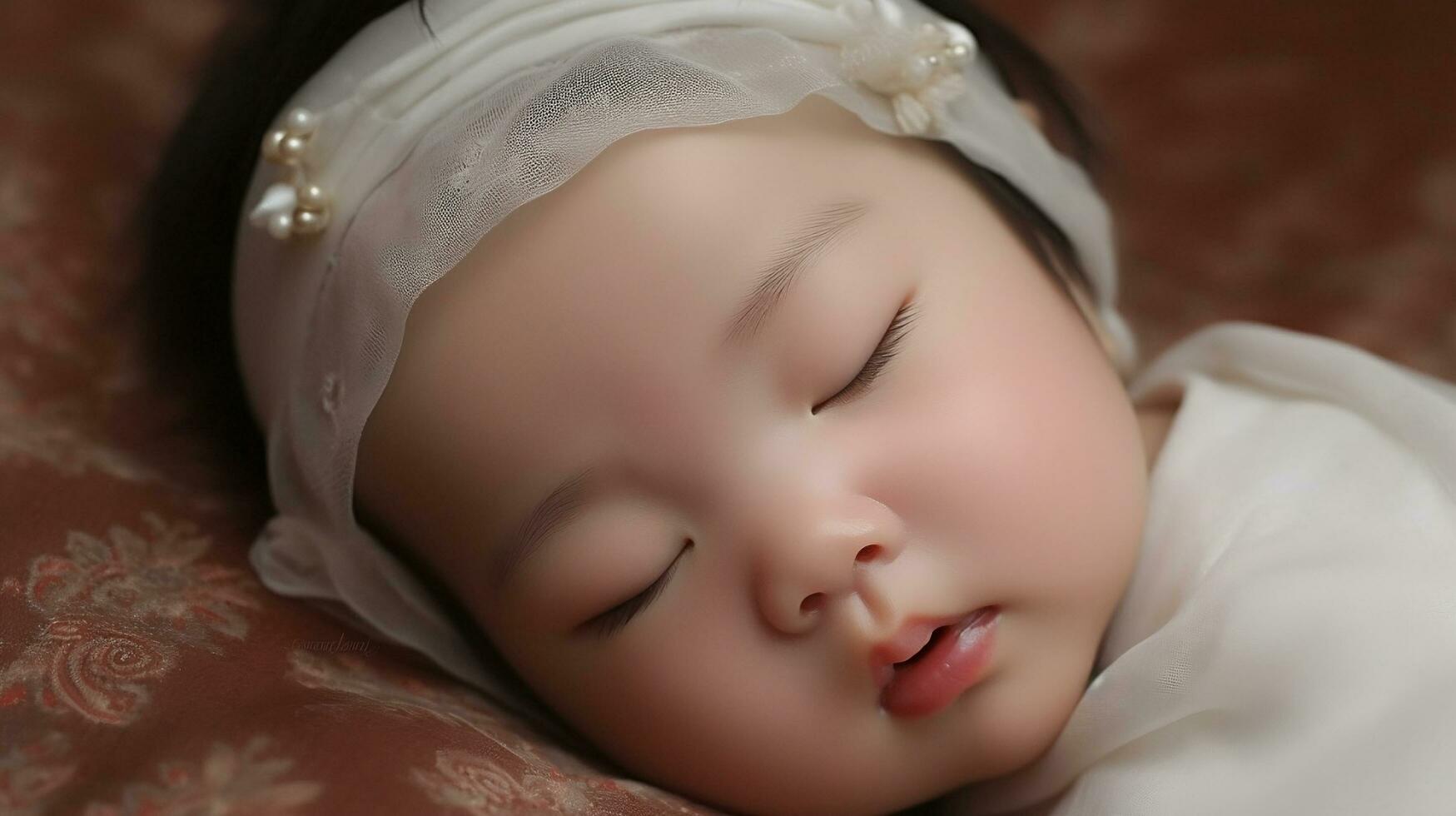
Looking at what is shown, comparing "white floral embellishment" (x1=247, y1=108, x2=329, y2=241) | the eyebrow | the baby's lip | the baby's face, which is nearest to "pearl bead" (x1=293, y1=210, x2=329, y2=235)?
"white floral embellishment" (x1=247, y1=108, x2=329, y2=241)

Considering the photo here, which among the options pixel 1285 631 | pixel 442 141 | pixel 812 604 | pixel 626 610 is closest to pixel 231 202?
pixel 442 141

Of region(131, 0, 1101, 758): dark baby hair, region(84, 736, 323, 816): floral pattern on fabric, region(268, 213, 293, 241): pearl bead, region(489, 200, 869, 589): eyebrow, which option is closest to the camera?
region(84, 736, 323, 816): floral pattern on fabric

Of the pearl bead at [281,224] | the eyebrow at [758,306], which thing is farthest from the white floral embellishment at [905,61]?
the pearl bead at [281,224]

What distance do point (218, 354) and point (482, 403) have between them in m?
0.61

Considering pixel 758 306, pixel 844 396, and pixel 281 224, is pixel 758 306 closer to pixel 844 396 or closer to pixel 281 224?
pixel 844 396

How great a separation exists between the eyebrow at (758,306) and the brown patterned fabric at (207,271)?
0.50 feet

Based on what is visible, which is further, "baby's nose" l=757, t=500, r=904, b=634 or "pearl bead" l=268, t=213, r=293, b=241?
"pearl bead" l=268, t=213, r=293, b=241

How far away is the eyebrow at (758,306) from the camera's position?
0.96 metres

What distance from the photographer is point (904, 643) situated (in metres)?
0.92

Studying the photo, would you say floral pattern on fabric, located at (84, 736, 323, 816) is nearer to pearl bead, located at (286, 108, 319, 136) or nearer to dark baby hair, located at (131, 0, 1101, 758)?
dark baby hair, located at (131, 0, 1101, 758)

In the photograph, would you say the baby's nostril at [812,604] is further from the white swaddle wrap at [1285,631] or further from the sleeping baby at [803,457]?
the white swaddle wrap at [1285,631]

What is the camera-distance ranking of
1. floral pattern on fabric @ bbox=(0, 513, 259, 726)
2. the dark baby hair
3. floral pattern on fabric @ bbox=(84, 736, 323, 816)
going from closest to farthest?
1. floral pattern on fabric @ bbox=(84, 736, 323, 816)
2. floral pattern on fabric @ bbox=(0, 513, 259, 726)
3. the dark baby hair

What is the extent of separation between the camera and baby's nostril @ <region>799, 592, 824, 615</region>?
0.92 metres

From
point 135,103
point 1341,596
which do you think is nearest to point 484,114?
point 1341,596
